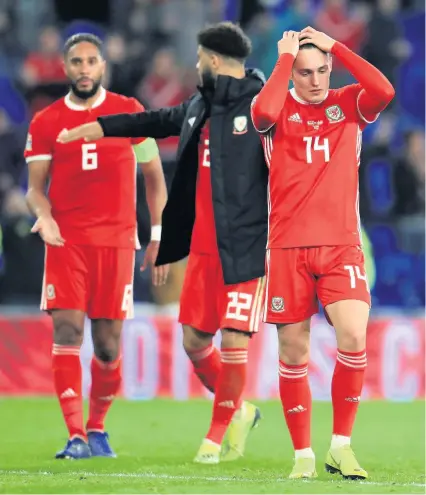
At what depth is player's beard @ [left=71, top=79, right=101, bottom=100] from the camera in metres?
7.93

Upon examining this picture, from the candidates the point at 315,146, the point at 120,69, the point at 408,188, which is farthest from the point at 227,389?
the point at 120,69

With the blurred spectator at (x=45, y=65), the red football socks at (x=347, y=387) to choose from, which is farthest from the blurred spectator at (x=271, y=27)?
the red football socks at (x=347, y=387)

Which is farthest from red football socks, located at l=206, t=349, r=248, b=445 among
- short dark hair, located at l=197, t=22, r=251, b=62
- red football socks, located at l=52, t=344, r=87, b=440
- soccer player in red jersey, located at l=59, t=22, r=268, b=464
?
short dark hair, located at l=197, t=22, r=251, b=62

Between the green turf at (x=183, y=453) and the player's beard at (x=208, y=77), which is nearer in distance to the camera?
the green turf at (x=183, y=453)

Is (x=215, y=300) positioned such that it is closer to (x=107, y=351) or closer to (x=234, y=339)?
(x=234, y=339)

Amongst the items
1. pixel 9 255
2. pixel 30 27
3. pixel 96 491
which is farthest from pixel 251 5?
pixel 96 491

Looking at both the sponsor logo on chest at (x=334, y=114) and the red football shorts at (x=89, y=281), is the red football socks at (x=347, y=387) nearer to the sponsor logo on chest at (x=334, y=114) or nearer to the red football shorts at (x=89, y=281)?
the sponsor logo on chest at (x=334, y=114)

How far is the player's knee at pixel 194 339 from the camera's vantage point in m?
7.65

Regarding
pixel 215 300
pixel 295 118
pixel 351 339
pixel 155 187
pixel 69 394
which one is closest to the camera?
pixel 351 339

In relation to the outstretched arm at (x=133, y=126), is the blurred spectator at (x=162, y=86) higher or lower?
higher

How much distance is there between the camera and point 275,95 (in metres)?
6.36

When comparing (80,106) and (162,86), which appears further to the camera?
(162,86)

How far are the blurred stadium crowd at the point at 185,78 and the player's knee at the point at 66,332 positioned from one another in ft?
14.9

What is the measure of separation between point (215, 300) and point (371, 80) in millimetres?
1817
